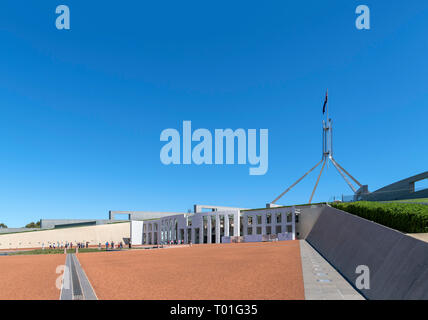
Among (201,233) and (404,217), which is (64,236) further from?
(404,217)

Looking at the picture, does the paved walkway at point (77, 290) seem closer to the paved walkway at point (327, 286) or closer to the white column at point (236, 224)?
the paved walkway at point (327, 286)

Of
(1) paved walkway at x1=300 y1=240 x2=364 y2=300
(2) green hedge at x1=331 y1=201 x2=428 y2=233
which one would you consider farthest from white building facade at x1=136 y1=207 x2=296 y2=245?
(1) paved walkway at x1=300 y1=240 x2=364 y2=300

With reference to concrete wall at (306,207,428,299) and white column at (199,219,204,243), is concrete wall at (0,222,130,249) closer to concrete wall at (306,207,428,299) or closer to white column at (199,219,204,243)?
white column at (199,219,204,243)

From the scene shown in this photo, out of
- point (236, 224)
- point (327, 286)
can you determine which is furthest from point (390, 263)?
point (236, 224)

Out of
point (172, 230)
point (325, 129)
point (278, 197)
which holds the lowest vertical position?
point (172, 230)

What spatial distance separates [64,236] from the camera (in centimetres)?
7250

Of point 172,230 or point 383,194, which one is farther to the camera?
point 172,230

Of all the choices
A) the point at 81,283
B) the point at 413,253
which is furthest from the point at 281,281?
the point at 81,283

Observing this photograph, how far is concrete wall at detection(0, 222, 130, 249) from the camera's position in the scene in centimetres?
6944
